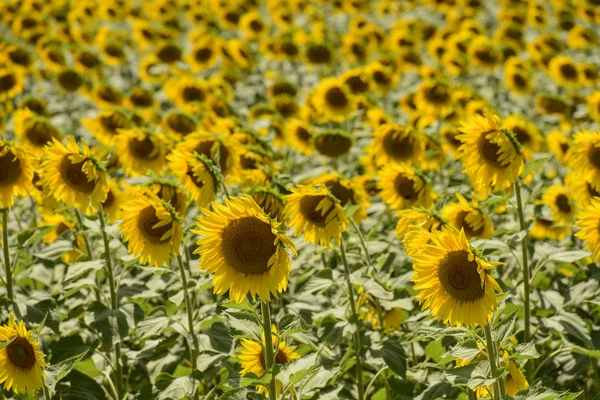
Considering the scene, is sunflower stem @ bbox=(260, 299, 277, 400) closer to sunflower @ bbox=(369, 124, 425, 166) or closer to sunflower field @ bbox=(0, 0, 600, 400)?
sunflower field @ bbox=(0, 0, 600, 400)

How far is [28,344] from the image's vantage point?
3121 mm

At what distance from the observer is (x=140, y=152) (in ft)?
16.7

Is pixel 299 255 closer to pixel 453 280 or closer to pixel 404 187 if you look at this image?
pixel 404 187

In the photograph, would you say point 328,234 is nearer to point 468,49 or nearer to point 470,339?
point 470,339

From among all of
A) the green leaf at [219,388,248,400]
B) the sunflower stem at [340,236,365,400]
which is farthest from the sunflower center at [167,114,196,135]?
the green leaf at [219,388,248,400]

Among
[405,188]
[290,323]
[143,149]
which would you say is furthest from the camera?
[143,149]

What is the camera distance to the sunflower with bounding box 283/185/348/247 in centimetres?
364

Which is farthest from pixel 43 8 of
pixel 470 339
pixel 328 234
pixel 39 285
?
pixel 470 339

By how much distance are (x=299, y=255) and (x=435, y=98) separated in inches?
99.2

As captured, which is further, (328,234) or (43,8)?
(43,8)

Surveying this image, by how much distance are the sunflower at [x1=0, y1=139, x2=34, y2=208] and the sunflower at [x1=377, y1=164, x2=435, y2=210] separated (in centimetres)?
207

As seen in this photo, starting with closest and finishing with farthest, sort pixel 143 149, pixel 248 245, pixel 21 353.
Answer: pixel 248 245
pixel 21 353
pixel 143 149

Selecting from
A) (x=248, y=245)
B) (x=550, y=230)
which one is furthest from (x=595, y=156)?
(x=248, y=245)

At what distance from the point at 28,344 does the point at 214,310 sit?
4.06 ft
